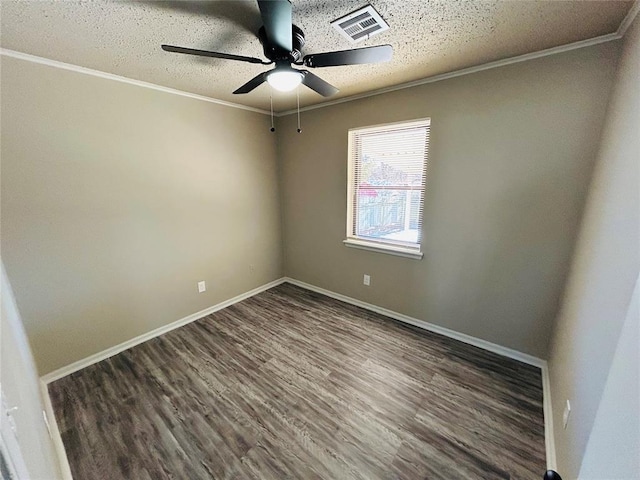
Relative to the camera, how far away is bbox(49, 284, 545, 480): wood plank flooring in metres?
1.48

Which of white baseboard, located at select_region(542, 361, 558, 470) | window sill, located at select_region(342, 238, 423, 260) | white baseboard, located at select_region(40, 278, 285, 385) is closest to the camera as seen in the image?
white baseboard, located at select_region(542, 361, 558, 470)

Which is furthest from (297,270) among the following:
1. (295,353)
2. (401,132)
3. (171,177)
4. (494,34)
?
(494,34)

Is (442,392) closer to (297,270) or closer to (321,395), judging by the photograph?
(321,395)

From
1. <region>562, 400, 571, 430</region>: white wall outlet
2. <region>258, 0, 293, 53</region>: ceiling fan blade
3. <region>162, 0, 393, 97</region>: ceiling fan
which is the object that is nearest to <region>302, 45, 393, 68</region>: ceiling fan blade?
<region>162, 0, 393, 97</region>: ceiling fan

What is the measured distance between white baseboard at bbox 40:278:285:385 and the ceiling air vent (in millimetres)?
3027

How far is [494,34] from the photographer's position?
1.62 meters

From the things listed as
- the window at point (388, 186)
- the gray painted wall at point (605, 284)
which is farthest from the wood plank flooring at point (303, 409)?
the window at point (388, 186)

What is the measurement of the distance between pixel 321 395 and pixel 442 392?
92 cm

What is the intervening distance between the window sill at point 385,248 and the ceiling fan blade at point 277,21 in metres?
2.09

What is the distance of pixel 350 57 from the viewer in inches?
54.4

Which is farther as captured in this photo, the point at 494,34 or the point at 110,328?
the point at 110,328

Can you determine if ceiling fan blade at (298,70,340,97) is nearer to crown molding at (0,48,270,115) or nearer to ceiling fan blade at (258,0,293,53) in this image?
ceiling fan blade at (258,0,293,53)

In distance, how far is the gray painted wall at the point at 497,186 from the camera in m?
1.82

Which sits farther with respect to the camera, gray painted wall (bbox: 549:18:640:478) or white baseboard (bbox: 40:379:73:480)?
white baseboard (bbox: 40:379:73:480)
